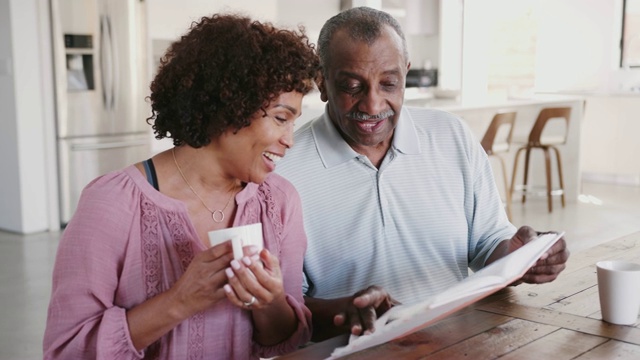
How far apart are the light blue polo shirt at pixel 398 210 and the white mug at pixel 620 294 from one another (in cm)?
51

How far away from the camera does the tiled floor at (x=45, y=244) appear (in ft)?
12.1

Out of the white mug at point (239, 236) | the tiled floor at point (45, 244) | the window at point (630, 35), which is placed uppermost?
the window at point (630, 35)

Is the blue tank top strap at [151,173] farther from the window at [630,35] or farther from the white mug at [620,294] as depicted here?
the window at [630,35]

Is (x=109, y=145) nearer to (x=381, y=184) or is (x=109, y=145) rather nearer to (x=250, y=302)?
(x=381, y=184)

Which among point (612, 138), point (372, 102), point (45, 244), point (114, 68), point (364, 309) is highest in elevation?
point (114, 68)

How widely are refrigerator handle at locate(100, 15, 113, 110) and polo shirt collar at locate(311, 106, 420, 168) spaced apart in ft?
14.6

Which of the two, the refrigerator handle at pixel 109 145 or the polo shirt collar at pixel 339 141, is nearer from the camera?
the polo shirt collar at pixel 339 141

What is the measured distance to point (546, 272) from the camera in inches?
68.6

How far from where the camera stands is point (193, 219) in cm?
154

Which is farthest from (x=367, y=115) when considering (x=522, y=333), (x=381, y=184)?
(x=522, y=333)

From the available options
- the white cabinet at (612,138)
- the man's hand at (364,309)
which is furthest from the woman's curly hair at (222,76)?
the white cabinet at (612,138)

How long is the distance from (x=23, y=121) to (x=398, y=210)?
4589 millimetres

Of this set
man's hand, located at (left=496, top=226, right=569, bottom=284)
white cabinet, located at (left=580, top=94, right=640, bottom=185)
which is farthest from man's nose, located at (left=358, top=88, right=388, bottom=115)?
white cabinet, located at (left=580, top=94, right=640, bottom=185)

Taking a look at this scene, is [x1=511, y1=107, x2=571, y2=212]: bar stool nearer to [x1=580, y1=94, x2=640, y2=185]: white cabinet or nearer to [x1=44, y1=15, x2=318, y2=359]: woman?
[x1=580, y1=94, x2=640, y2=185]: white cabinet
